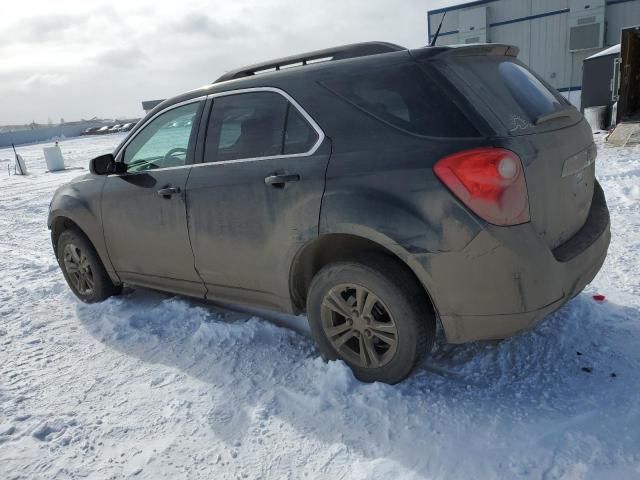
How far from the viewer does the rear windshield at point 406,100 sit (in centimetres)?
232

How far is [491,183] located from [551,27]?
89.9 feet

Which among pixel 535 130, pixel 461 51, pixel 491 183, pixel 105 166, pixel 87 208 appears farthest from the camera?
pixel 87 208

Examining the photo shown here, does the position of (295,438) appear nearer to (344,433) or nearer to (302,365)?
(344,433)

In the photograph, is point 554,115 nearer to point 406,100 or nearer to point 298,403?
point 406,100

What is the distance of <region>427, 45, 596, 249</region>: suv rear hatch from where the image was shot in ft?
7.55

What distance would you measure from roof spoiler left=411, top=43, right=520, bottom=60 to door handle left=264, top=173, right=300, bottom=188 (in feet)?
2.96

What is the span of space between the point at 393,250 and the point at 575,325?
1597mm

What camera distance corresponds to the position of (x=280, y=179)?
2.75 metres

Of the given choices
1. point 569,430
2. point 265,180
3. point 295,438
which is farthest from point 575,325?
point 265,180

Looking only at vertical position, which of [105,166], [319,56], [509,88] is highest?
[319,56]

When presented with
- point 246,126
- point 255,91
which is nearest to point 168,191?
point 246,126

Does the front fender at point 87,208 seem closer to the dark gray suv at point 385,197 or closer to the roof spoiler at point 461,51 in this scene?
the dark gray suv at point 385,197

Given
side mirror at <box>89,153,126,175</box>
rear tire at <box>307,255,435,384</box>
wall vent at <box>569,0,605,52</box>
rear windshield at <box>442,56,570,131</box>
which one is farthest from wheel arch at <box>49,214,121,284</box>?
wall vent at <box>569,0,605,52</box>

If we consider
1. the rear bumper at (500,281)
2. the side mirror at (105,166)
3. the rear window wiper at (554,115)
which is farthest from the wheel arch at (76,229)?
the rear window wiper at (554,115)
